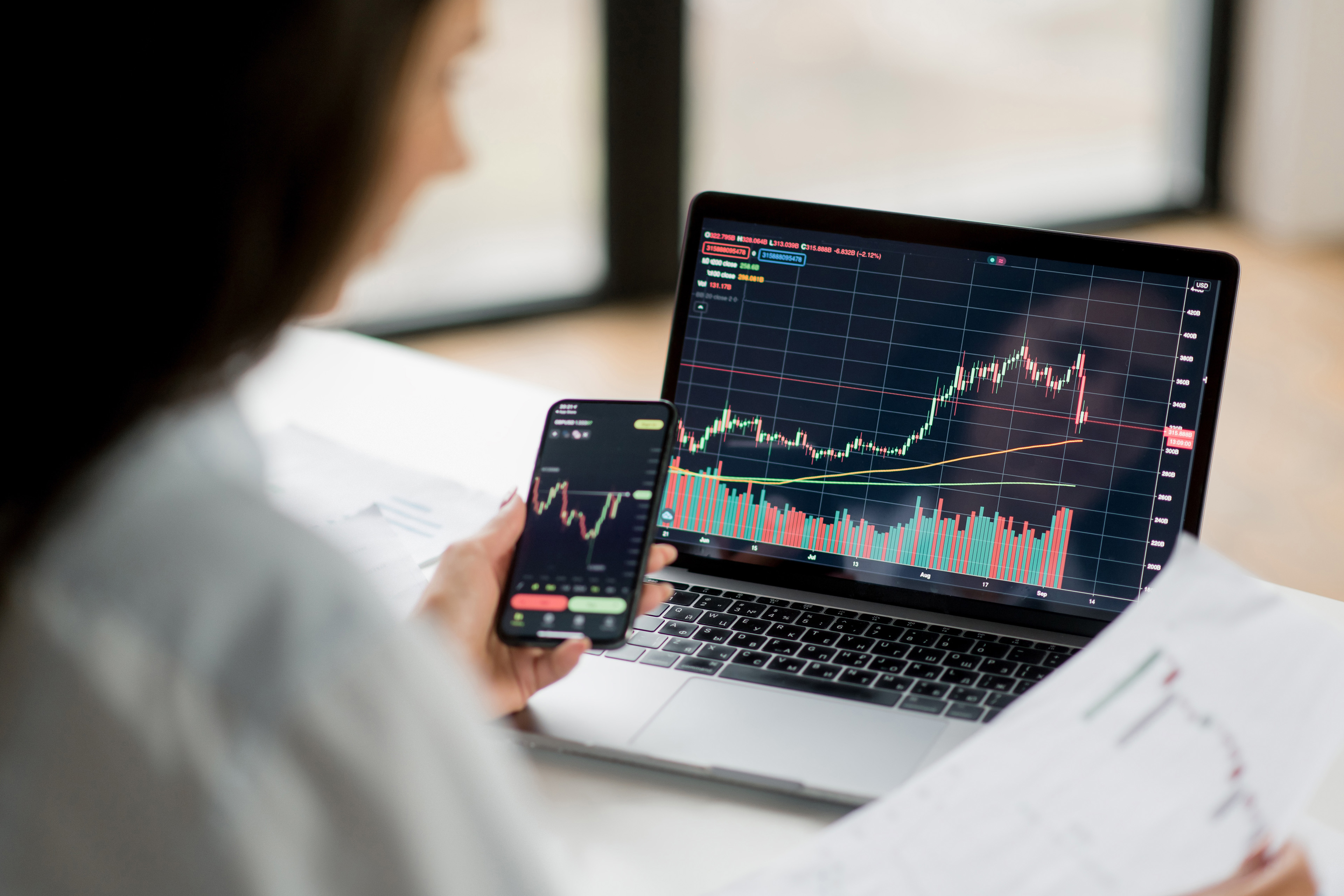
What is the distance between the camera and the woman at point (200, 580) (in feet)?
1.14

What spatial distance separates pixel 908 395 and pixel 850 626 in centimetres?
18

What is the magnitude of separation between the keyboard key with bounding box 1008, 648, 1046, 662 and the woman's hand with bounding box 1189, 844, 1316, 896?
268 millimetres

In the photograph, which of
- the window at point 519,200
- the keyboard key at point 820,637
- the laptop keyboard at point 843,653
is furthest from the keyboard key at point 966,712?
the window at point 519,200

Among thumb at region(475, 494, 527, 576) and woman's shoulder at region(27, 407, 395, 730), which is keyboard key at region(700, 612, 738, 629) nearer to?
thumb at region(475, 494, 527, 576)

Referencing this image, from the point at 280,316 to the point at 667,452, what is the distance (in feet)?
1.56

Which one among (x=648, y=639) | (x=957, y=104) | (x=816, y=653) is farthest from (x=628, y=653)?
(x=957, y=104)

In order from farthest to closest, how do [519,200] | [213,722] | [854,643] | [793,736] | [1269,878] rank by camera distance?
[519,200]
[854,643]
[793,736]
[1269,878]
[213,722]

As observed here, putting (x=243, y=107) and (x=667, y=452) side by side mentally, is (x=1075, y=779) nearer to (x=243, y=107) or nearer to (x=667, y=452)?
(x=667, y=452)

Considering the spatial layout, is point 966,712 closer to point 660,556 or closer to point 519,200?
point 660,556

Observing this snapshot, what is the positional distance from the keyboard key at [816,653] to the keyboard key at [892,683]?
4cm

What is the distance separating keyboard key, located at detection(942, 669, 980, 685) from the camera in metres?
0.81

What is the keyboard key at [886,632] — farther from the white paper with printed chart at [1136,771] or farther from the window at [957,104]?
the window at [957,104]

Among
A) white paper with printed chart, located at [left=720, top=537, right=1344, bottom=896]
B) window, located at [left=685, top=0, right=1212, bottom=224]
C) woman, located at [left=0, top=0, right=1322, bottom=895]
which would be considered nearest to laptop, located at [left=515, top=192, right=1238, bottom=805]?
white paper with printed chart, located at [left=720, top=537, right=1344, bottom=896]

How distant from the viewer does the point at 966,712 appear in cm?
78
